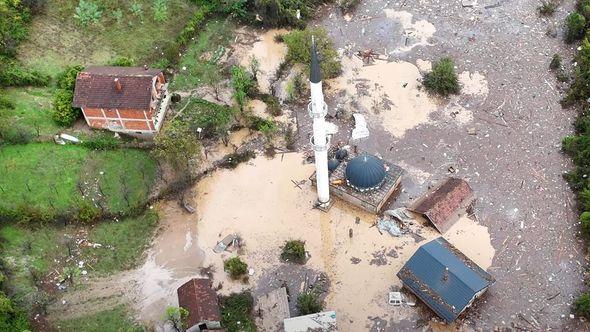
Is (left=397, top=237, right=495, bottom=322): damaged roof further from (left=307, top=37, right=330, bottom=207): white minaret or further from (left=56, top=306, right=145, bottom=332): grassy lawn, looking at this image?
(left=56, top=306, right=145, bottom=332): grassy lawn

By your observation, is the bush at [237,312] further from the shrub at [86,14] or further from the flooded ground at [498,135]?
the shrub at [86,14]

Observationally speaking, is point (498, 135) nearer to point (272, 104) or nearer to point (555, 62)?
point (555, 62)

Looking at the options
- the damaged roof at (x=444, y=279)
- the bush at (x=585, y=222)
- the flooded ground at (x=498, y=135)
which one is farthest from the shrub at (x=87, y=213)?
the bush at (x=585, y=222)

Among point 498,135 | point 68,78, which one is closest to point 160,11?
point 68,78

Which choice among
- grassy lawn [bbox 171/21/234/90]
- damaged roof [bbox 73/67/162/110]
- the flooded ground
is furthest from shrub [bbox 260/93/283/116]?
damaged roof [bbox 73/67/162/110]

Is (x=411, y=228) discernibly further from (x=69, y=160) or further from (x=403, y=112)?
(x=69, y=160)

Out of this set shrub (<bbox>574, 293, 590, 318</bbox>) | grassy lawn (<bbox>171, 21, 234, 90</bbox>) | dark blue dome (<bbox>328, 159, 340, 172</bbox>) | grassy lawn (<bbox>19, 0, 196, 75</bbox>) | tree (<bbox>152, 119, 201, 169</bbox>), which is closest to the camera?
shrub (<bbox>574, 293, 590, 318</bbox>)
